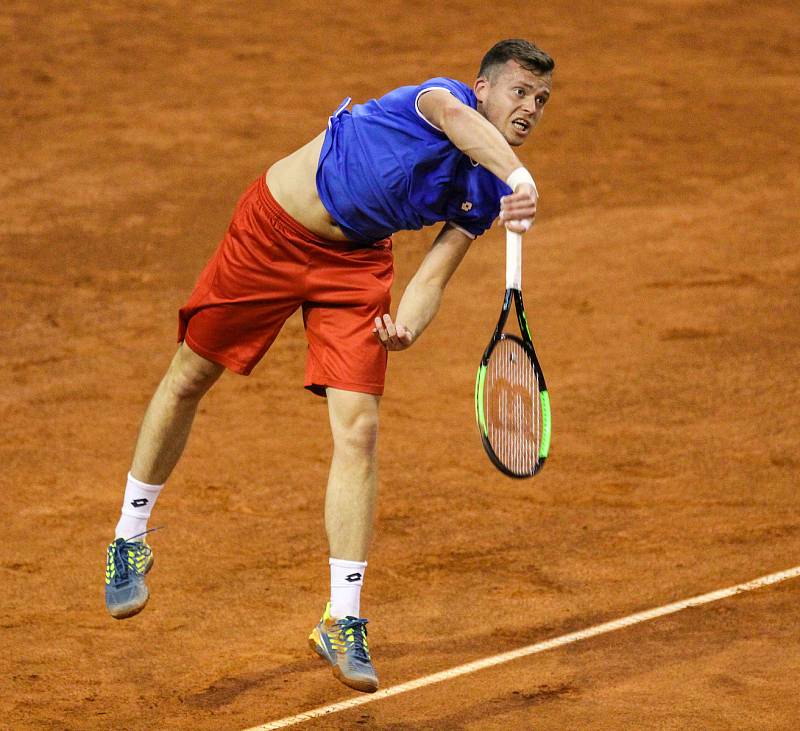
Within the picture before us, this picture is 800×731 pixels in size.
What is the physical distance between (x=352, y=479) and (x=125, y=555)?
111 cm

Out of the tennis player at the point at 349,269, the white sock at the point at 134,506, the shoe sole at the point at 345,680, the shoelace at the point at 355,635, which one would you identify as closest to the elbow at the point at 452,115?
the tennis player at the point at 349,269

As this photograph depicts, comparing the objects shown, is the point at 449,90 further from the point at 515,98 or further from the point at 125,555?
the point at 125,555

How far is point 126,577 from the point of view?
578cm

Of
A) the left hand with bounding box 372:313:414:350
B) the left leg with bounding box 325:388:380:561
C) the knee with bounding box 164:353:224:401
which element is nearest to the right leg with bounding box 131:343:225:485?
the knee with bounding box 164:353:224:401

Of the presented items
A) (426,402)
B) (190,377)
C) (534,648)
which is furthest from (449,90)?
(426,402)

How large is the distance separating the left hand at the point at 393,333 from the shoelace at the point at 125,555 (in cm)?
136

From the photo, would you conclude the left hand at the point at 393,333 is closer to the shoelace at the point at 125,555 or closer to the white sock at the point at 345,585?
the white sock at the point at 345,585

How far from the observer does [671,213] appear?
12.1 meters

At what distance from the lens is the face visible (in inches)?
202

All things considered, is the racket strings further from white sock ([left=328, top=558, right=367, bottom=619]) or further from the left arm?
white sock ([left=328, top=558, right=367, bottom=619])

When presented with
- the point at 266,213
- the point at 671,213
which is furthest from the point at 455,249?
the point at 671,213

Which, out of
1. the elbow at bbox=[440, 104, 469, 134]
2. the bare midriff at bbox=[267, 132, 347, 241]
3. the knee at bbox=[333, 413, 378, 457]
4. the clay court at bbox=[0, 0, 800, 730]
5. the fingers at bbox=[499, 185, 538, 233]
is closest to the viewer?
the fingers at bbox=[499, 185, 538, 233]

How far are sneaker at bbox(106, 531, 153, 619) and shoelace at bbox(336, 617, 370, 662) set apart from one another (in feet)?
2.90

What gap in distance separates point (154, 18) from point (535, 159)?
18.3ft
